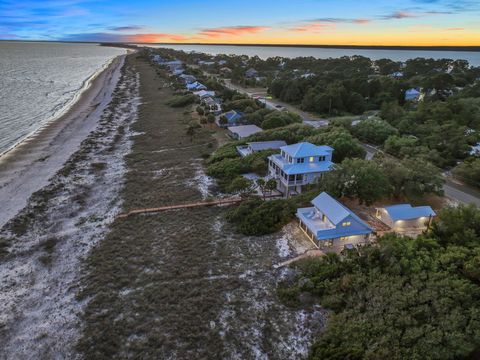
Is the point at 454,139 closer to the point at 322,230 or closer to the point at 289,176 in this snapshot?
the point at 289,176

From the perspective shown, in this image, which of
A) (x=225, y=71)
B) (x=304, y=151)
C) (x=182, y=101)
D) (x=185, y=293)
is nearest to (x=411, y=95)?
(x=182, y=101)

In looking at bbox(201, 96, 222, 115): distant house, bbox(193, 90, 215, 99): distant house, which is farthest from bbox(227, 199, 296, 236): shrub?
bbox(193, 90, 215, 99): distant house

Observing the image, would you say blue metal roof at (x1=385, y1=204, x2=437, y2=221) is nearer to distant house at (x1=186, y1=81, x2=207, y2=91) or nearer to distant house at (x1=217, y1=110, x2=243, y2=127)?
distant house at (x1=217, y1=110, x2=243, y2=127)

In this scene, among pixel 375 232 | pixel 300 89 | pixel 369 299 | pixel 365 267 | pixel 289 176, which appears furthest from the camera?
pixel 300 89

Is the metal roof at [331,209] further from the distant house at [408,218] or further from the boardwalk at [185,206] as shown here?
the boardwalk at [185,206]

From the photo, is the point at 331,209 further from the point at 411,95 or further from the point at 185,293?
the point at 411,95


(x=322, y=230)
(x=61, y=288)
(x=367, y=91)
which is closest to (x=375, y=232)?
(x=322, y=230)

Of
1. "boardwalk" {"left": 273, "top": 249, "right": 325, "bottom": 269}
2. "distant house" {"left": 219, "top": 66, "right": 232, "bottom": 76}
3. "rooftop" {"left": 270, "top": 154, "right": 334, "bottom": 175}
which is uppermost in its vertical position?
"distant house" {"left": 219, "top": 66, "right": 232, "bottom": 76}
